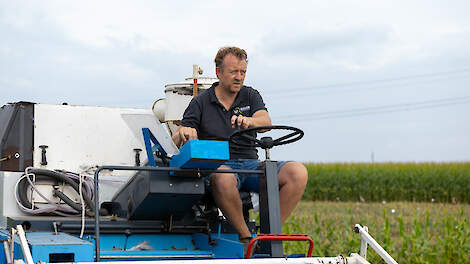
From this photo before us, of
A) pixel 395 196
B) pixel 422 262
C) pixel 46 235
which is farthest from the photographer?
pixel 395 196

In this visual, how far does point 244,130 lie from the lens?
414 cm

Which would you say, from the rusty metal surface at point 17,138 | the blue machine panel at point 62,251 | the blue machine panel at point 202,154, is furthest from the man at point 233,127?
the rusty metal surface at point 17,138

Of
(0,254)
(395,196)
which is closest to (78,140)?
(0,254)

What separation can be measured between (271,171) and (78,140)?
228 centimetres

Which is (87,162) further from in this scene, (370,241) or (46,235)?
(370,241)

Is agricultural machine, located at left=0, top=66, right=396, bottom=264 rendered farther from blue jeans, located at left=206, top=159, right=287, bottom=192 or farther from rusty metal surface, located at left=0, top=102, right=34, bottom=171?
blue jeans, located at left=206, top=159, right=287, bottom=192

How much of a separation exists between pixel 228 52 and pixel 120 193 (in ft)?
4.86

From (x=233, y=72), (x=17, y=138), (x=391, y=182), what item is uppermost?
(x=233, y=72)

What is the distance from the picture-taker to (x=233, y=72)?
4.75 metres

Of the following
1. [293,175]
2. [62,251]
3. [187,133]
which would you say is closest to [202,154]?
[187,133]

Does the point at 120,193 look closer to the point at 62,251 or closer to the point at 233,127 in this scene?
the point at 233,127

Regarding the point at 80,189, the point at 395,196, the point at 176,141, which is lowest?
the point at 395,196

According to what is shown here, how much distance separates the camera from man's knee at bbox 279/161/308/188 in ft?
14.4

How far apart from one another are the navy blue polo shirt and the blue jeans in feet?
0.51
